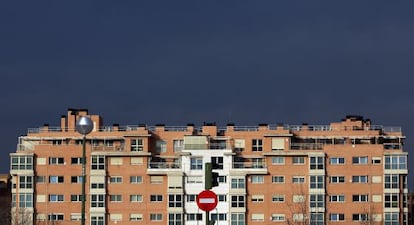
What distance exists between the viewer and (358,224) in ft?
359

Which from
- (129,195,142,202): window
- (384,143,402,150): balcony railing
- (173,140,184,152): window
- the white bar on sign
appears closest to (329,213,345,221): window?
(384,143,402,150): balcony railing

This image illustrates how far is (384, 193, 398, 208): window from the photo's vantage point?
11088 cm

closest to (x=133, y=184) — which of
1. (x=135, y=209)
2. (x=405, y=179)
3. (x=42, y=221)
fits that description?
(x=135, y=209)

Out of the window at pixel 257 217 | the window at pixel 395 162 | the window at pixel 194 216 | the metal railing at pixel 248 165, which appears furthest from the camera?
the metal railing at pixel 248 165

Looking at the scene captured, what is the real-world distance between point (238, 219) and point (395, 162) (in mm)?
16704

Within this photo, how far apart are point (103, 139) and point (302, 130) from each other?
2089 cm

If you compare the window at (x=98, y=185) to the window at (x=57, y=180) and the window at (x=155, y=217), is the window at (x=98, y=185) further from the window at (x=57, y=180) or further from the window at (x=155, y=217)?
the window at (x=155, y=217)

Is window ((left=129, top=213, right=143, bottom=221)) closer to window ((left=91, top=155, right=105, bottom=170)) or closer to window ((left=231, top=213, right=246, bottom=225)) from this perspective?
window ((left=91, top=155, right=105, bottom=170))

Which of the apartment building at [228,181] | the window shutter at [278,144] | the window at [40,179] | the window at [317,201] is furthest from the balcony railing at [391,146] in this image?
the window at [40,179]

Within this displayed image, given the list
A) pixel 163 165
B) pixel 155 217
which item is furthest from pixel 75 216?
pixel 163 165

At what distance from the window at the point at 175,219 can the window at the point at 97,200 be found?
6861 mm

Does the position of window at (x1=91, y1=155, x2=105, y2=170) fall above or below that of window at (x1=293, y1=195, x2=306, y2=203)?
above

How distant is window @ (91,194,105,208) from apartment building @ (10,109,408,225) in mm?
114

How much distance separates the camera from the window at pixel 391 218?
110 m
